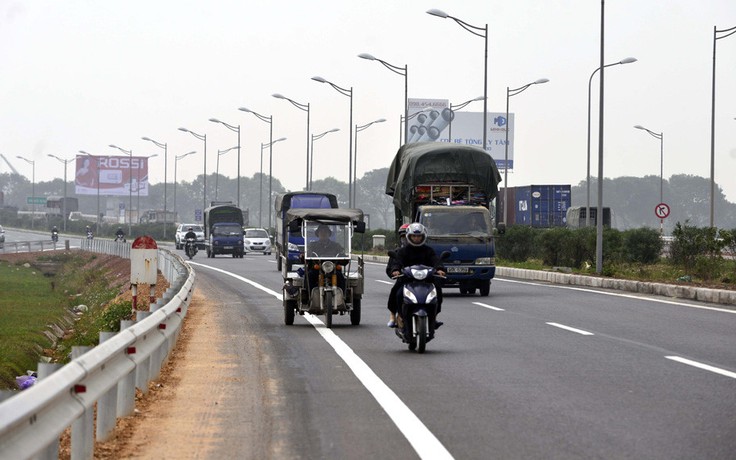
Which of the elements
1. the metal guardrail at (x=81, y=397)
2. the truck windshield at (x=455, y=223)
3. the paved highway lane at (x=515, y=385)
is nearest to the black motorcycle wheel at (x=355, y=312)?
the paved highway lane at (x=515, y=385)

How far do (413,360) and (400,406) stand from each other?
12.6ft

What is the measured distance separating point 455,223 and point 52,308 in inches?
623

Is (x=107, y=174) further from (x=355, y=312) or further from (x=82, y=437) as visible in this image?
(x=82, y=437)

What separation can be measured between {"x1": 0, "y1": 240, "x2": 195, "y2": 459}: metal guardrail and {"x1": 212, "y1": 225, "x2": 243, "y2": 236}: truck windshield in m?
51.7

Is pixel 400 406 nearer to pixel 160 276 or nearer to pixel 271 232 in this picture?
pixel 160 276

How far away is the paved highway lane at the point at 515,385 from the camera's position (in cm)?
841

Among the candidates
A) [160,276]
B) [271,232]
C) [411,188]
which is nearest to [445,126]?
[271,232]

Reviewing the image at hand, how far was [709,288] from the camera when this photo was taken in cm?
2703

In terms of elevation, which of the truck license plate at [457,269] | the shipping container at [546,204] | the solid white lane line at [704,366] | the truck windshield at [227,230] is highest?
the shipping container at [546,204]

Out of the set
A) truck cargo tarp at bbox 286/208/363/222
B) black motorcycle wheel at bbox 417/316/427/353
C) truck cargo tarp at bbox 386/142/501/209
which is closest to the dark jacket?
black motorcycle wheel at bbox 417/316/427/353

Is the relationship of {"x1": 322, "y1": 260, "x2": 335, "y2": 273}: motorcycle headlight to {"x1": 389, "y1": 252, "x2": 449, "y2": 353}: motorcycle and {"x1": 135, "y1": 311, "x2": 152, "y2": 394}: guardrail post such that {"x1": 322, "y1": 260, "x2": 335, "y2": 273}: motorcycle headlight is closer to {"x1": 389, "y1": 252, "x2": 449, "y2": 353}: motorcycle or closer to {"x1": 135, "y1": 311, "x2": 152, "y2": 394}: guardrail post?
{"x1": 389, "y1": 252, "x2": 449, "y2": 353}: motorcycle

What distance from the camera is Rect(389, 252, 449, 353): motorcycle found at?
14.6 m

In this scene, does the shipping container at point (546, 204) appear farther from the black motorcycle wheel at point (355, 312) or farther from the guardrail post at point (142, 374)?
the guardrail post at point (142, 374)

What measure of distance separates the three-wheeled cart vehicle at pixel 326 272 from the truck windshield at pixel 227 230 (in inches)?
1738
